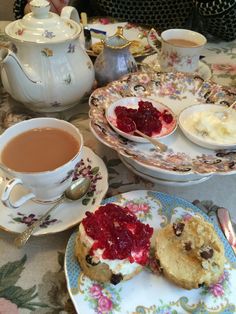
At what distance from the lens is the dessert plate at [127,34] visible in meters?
1.18

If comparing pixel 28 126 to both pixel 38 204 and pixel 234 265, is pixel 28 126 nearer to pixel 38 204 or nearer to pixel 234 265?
pixel 38 204

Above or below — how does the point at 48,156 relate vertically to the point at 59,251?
above

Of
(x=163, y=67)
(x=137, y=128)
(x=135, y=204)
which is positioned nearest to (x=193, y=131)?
(x=137, y=128)

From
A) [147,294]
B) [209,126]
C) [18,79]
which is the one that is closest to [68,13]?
[18,79]

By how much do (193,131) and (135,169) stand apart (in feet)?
0.56

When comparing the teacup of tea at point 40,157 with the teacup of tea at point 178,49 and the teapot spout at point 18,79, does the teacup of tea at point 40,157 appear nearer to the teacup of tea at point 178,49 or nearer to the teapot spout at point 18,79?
the teapot spout at point 18,79

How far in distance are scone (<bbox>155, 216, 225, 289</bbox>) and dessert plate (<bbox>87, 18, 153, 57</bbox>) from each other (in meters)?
0.71

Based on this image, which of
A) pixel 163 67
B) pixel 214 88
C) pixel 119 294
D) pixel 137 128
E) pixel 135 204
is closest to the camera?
pixel 119 294

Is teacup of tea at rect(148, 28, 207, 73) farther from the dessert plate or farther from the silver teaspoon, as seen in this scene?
the silver teaspoon

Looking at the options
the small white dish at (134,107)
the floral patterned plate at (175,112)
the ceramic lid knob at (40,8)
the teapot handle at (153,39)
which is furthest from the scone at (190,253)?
the teapot handle at (153,39)

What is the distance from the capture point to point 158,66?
114 centimetres

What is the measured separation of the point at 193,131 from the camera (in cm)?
83

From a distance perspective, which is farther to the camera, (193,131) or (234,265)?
(193,131)

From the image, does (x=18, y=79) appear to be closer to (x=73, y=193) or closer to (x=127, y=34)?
(x=73, y=193)
